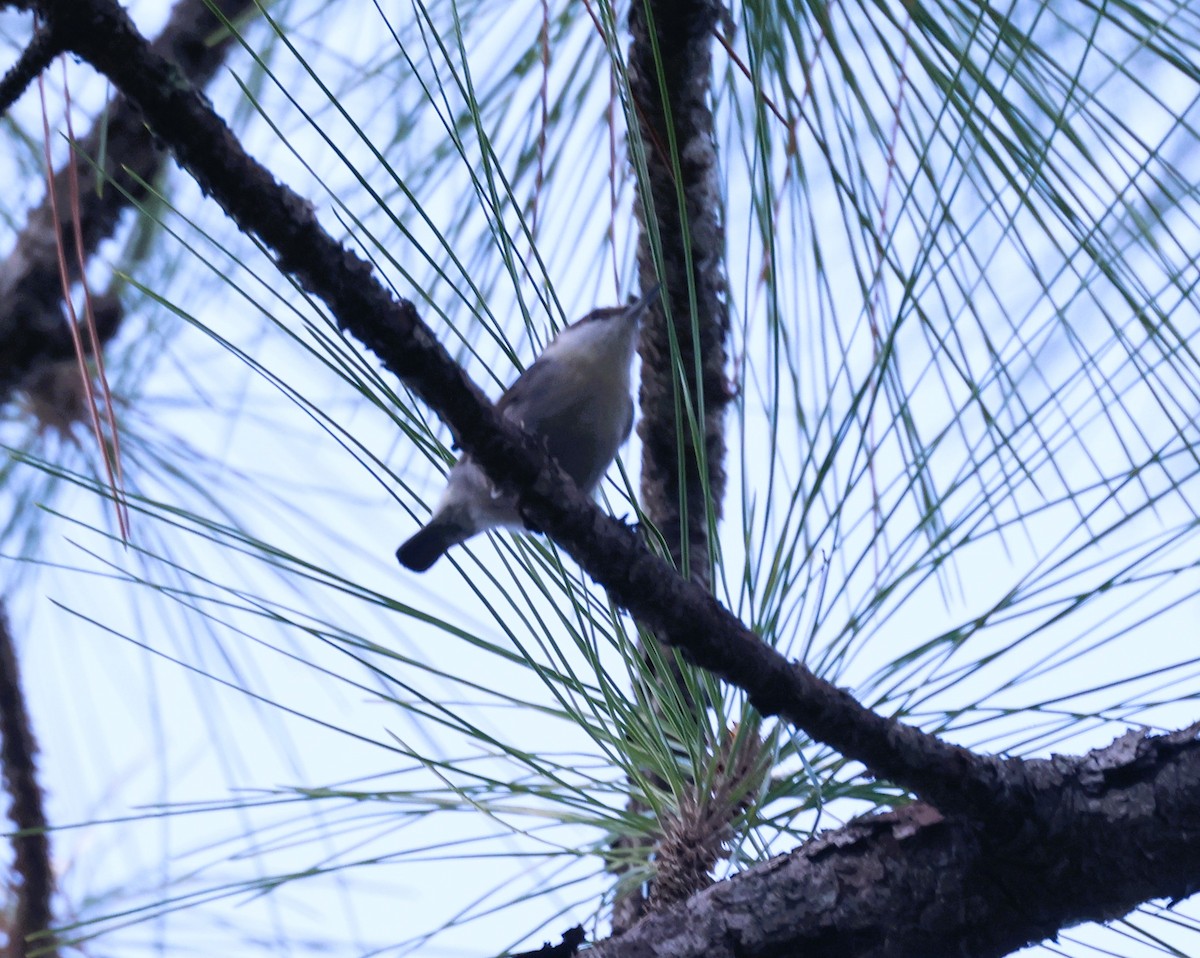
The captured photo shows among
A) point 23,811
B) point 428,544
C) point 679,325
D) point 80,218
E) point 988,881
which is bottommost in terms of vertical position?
point 988,881

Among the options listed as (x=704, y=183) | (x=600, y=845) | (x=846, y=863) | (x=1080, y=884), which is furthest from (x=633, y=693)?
(x=704, y=183)

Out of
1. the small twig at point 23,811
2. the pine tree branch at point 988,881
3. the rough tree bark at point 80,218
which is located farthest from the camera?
the rough tree bark at point 80,218

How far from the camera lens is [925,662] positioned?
963 mm

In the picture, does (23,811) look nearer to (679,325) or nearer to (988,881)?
(679,325)

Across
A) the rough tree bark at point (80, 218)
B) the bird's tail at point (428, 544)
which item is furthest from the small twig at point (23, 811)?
the bird's tail at point (428, 544)

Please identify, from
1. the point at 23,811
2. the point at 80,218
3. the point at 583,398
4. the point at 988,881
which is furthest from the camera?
the point at 583,398

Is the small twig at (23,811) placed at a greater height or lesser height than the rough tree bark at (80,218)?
lesser

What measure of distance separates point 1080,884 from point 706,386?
0.60 metres

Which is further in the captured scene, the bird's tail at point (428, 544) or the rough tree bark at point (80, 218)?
the bird's tail at point (428, 544)

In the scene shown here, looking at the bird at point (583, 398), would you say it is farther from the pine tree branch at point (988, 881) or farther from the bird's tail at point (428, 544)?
the pine tree branch at point (988, 881)

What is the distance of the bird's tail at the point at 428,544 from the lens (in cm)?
149

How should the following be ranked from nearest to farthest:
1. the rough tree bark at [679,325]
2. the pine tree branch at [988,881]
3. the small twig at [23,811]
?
the pine tree branch at [988,881], the rough tree bark at [679,325], the small twig at [23,811]

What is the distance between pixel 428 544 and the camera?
1.60 m

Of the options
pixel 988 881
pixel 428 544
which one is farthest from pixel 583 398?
pixel 988 881
